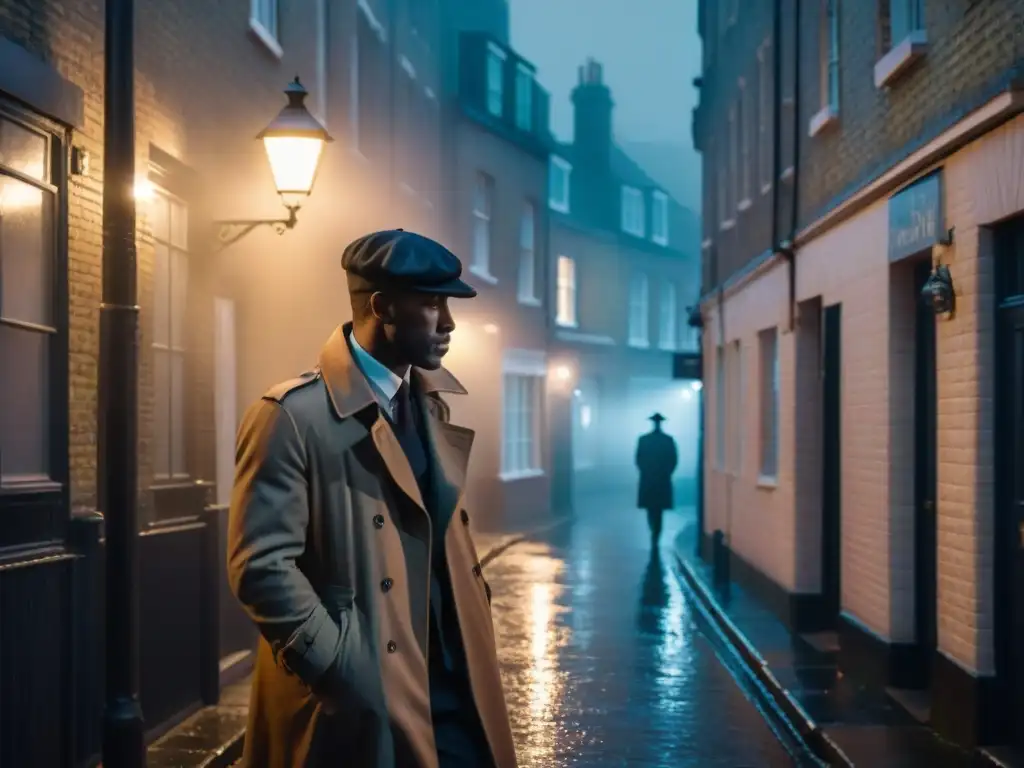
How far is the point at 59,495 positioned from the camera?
6988mm

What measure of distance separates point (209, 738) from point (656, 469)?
13739 millimetres

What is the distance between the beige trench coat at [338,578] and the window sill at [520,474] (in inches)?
882

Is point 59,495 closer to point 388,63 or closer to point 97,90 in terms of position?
point 97,90

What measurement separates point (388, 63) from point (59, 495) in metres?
13.0

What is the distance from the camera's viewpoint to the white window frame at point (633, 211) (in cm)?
4153

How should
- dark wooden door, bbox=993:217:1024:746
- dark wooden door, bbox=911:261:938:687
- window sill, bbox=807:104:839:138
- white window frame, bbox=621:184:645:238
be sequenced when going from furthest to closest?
white window frame, bbox=621:184:645:238 → window sill, bbox=807:104:839:138 → dark wooden door, bbox=911:261:938:687 → dark wooden door, bbox=993:217:1024:746

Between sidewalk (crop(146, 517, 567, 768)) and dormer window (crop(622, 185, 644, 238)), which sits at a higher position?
dormer window (crop(622, 185, 644, 238))

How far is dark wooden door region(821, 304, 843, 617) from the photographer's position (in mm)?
12047

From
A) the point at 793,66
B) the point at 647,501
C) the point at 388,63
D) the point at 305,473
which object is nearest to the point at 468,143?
the point at 388,63

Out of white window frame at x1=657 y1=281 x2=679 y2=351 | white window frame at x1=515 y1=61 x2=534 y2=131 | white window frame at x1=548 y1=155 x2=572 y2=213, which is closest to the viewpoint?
white window frame at x1=515 y1=61 x2=534 y2=131

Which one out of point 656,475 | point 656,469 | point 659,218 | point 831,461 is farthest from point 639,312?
point 831,461

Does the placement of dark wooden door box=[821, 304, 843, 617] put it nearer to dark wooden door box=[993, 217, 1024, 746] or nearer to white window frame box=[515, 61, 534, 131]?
dark wooden door box=[993, 217, 1024, 746]

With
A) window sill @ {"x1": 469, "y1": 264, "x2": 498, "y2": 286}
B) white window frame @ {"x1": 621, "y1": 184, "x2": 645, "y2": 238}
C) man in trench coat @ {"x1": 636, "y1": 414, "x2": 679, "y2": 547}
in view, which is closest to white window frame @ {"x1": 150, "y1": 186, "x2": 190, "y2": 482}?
man in trench coat @ {"x1": 636, "y1": 414, "x2": 679, "y2": 547}

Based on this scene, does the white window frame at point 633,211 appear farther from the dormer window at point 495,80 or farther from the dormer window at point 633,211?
the dormer window at point 495,80
